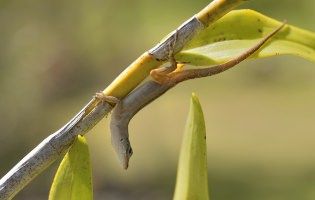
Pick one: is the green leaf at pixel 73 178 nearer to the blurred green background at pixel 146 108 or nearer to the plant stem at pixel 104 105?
the plant stem at pixel 104 105

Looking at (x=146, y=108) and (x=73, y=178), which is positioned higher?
(x=146, y=108)

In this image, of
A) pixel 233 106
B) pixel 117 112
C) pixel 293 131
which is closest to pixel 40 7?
pixel 233 106

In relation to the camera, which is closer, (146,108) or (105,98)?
(105,98)

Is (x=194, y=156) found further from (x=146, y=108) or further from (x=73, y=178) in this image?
(x=146, y=108)

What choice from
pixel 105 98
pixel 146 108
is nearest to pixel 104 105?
pixel 105 98

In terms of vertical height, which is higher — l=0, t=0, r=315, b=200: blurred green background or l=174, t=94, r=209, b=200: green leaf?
l=0, t=0, r=315, b=200: blurred green background

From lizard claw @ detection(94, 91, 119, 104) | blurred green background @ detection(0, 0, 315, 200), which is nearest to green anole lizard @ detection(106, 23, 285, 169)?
lizard claw @ detection(94, 91, 119, 104)

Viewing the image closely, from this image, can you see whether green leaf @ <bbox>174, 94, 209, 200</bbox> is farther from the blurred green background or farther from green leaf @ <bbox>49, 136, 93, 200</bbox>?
the blurred green background
